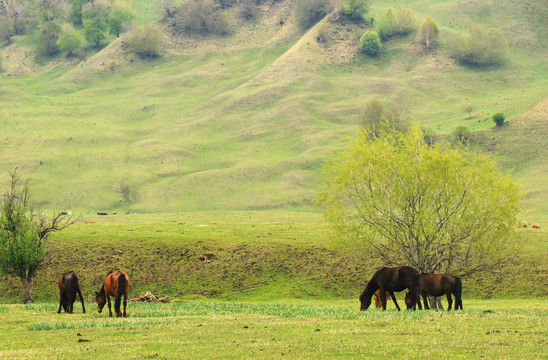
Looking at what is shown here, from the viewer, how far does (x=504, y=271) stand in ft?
181

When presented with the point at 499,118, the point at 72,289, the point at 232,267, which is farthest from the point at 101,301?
the point at 499,118

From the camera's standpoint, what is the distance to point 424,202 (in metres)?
39.9

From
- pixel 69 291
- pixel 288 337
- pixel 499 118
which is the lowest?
pixel 288 337

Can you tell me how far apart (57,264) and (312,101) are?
472ft

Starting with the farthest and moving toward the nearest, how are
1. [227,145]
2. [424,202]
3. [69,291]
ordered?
[227,145] < [424,202] < [69,291]

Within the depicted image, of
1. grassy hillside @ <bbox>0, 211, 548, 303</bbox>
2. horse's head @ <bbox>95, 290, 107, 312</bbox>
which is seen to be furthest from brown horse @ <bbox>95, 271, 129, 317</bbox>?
grassy hillside @ <bbox>0, 211, 548, 303</bbox>

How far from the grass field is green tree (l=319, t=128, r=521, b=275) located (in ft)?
45.8

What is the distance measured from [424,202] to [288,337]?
2256cm

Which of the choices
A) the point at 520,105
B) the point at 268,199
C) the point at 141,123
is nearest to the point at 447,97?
the point at 520,105

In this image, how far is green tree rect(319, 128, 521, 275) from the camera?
129 ft

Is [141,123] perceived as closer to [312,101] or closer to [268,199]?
[312,101]

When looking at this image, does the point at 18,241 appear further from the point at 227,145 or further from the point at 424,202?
the point at 227,145

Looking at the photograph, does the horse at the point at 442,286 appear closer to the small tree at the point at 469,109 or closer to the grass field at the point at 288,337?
the grass field at the point at 288,337

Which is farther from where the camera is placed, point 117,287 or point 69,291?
point 69,291
